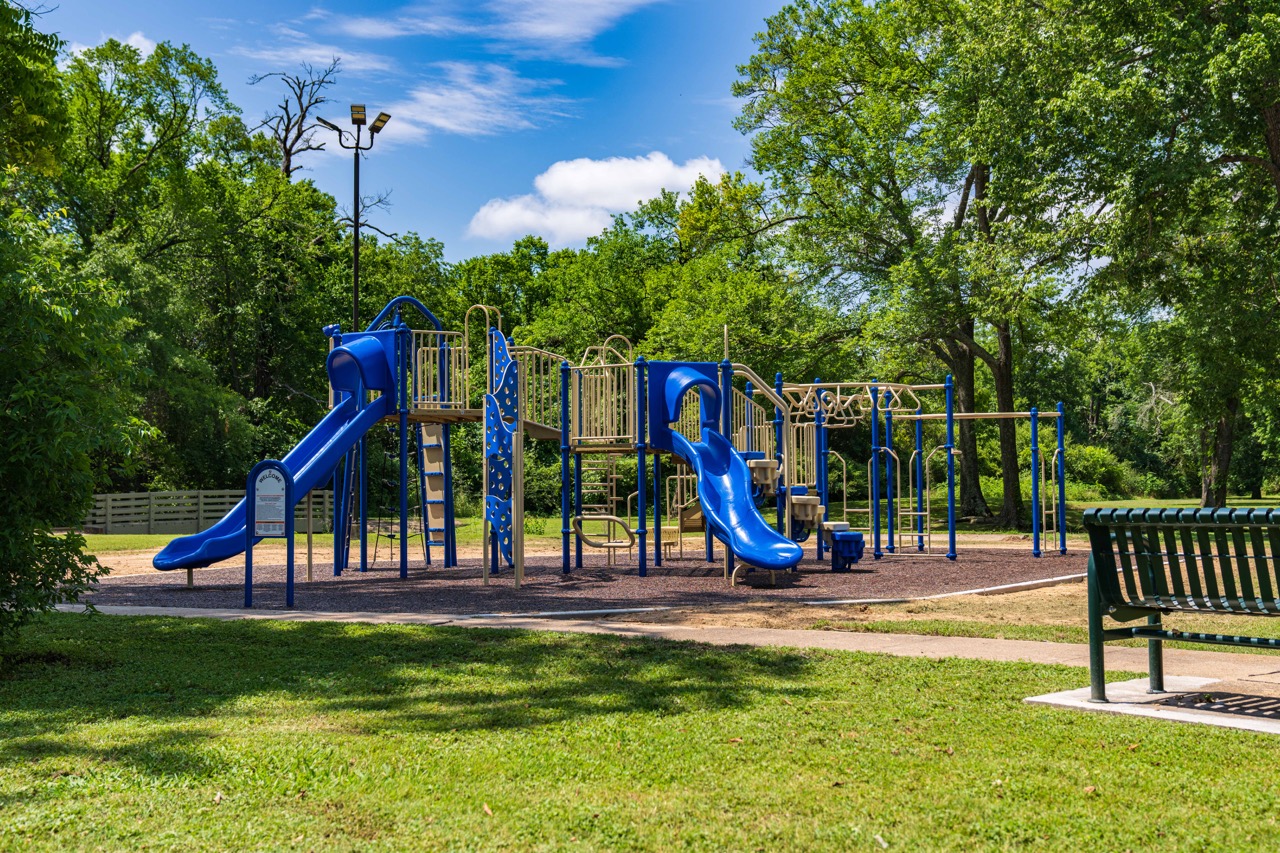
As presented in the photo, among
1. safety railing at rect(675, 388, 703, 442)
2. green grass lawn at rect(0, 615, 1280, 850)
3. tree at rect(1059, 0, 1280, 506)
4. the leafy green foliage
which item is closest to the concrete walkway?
green grass lawn at rect(0, 615, 1280, 850)

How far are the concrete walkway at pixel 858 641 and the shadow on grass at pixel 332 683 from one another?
0.62 meters

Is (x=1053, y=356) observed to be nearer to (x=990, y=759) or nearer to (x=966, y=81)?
(x=966, y=81)

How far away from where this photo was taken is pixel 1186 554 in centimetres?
619

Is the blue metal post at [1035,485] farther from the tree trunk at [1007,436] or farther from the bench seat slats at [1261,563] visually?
the bench seat slats at [1261,563]

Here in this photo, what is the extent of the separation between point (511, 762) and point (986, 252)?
2484cm

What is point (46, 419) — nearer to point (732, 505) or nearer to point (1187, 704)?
point (1187, 704)

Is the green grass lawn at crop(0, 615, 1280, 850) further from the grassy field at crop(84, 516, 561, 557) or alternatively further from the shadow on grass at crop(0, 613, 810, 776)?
the grassy field at crop(84, 516, 561, 557)

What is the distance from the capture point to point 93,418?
7.85 metres

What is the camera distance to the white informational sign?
1335 centimetres

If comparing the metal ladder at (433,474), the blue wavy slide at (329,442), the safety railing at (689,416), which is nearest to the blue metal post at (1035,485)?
the safety railing at (689,416)

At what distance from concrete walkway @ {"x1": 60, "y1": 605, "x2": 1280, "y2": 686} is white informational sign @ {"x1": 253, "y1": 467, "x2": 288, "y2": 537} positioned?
135cm

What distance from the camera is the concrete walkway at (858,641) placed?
7.55m

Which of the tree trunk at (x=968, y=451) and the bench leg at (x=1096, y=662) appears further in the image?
the tree trunk at (x=968, y=451)

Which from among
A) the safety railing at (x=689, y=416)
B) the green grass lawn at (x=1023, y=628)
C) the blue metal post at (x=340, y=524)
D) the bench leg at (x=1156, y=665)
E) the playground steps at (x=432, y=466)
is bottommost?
the green grass lawn at (x=1023, y=628)
